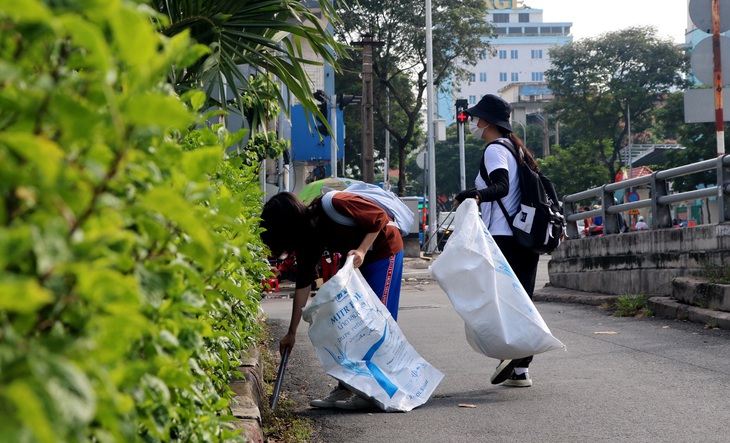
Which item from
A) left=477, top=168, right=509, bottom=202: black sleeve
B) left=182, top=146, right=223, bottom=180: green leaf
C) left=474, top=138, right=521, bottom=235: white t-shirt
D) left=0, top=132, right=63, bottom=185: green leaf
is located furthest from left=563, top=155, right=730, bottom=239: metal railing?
left=0, top=132, right=63, bottom=185: green leaf

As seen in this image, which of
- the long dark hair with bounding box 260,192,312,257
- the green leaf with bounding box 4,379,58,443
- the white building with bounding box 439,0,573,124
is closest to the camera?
the green leaf with bounding box 4,379,58,443

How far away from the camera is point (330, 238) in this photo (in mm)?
5277

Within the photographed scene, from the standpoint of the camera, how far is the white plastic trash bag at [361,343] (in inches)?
194

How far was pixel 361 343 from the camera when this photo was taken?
5027 millimetres

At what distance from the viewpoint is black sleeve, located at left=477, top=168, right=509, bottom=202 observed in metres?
5.85

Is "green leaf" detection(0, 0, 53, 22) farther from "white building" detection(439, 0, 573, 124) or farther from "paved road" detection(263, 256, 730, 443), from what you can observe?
"white building" detection(439, 0, 573, 124)

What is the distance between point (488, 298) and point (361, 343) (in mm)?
895

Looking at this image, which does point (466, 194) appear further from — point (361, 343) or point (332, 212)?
point (361, 343)

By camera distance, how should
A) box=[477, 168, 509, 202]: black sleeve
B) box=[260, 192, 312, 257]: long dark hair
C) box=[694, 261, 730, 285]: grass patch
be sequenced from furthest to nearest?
box=[694, 261, 730, 285]: grass patch < box=[477, 168, 509, 202]: black sleeve < box=[260, 192, 312, 257]: long dark hair

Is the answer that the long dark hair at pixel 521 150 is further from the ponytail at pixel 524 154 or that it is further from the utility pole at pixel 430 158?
the utility pole at pixel 430 158

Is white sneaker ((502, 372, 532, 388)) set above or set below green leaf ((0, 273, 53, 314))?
below

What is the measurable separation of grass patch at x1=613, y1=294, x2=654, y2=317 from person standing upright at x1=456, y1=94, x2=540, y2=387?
3771 millimetres


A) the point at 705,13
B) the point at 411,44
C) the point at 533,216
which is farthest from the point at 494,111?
the point at 411,44

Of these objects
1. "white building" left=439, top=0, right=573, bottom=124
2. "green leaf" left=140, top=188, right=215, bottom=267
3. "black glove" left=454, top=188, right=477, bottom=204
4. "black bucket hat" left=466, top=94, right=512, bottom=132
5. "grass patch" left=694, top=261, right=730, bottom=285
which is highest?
"white building" left=439, top=0, right=573, bottom=124
